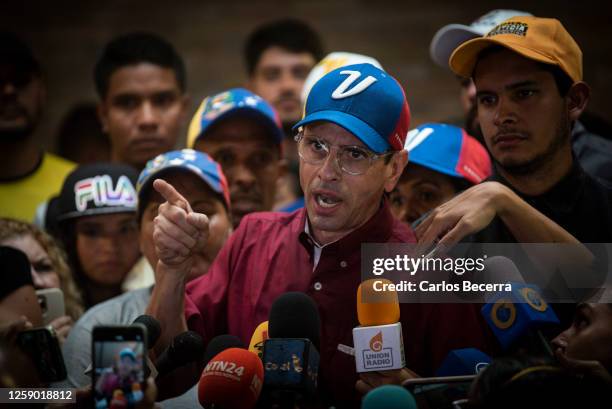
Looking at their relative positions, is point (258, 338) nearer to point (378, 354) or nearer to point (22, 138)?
point (378, 354)

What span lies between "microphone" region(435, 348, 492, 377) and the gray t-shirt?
3.36 feet

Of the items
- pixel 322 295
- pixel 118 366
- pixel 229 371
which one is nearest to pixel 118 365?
pixel 118 366

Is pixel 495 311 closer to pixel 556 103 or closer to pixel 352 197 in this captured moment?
pixel 352 197

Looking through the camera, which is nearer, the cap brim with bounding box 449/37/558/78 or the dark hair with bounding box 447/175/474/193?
the cap brim with bounding box 449/37/558/78

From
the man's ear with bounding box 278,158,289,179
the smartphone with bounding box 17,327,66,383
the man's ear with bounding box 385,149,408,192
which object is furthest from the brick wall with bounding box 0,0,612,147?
the smartphone with bounding box 17,327,66,383

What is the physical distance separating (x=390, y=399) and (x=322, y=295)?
0.71 m

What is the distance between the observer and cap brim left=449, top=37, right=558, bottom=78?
325cm

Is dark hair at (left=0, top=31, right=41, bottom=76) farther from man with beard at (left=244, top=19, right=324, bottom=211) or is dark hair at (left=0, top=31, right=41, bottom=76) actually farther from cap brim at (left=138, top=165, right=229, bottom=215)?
cap brim at (left=138, top=165, right=229, bottom=215)

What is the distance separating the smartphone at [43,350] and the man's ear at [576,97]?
176 centimetres

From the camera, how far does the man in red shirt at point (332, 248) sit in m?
2.97

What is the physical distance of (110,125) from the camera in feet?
16.8

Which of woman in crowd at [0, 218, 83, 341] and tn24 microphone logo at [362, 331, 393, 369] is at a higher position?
woman in crowd at [0, 218, 83, 341]

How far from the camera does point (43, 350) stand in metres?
2.87

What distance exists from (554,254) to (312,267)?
73cm
